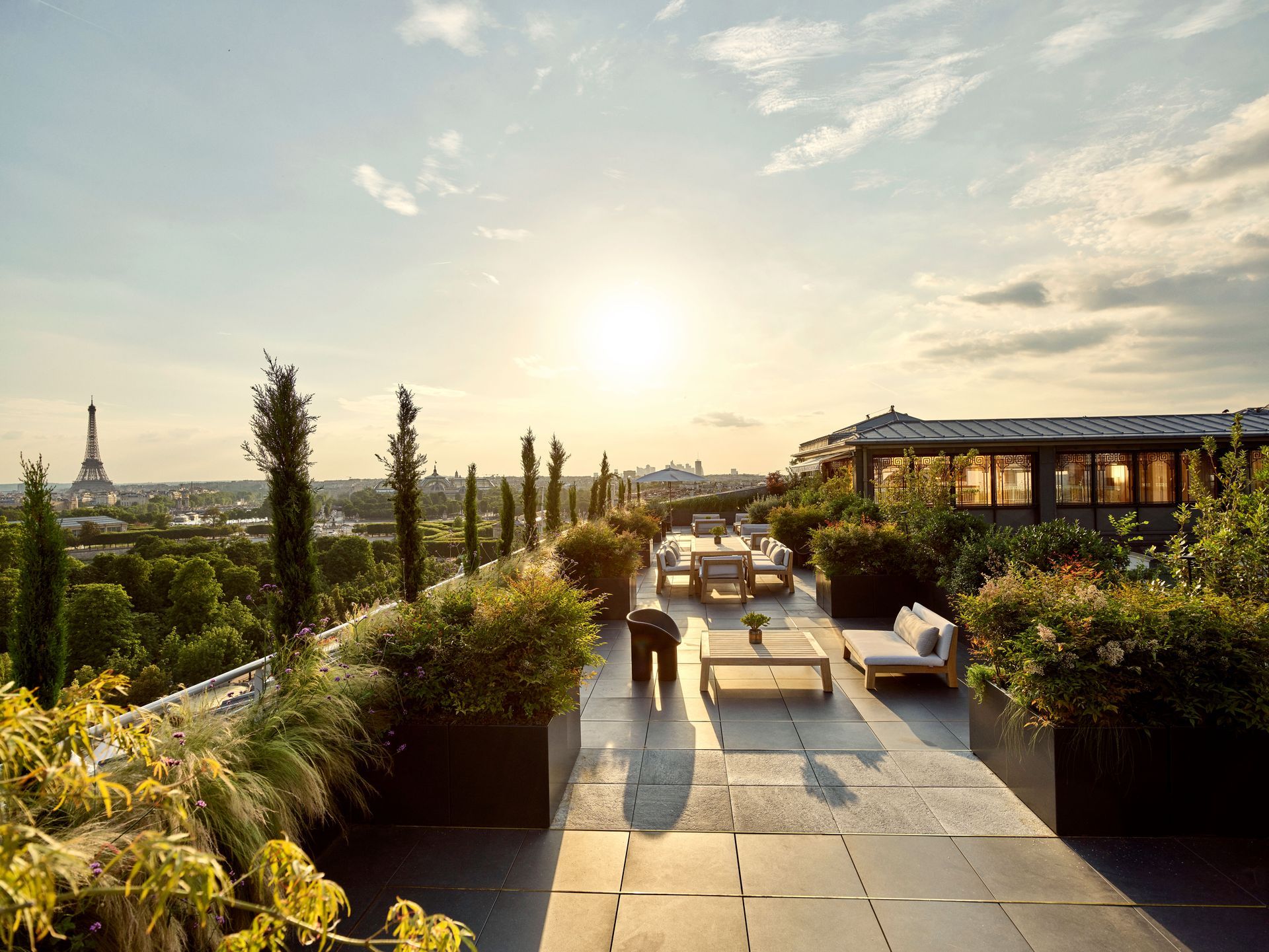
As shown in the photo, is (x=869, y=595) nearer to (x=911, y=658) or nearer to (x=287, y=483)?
(x=911, y=658)

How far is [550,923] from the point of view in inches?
118

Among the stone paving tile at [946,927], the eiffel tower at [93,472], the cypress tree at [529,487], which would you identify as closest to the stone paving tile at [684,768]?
the stone paving tile at [946,927]

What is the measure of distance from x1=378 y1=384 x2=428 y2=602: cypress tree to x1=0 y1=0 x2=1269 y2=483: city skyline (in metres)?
0.34

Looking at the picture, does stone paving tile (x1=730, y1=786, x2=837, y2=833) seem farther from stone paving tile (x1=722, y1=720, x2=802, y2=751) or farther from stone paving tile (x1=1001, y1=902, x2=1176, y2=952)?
stone paving tile (x1=1001, y1=902, x2=1176, y2=952)

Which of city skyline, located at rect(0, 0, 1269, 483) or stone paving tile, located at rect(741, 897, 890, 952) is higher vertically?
city skyline, located at rect(0, 0, 1269, 483)

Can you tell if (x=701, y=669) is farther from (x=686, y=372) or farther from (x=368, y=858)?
(x=686, y=372)

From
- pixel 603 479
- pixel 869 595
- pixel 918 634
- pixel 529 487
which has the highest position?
pixel 603 479

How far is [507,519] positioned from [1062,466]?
15.2 metres

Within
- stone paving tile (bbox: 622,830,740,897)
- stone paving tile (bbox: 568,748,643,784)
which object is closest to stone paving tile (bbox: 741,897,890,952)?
stone paving tile (bbox: 622,830,740,897)

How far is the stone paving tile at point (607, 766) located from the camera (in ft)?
14.5

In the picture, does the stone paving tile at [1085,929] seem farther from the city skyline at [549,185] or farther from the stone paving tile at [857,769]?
the city skyline at [549,185]

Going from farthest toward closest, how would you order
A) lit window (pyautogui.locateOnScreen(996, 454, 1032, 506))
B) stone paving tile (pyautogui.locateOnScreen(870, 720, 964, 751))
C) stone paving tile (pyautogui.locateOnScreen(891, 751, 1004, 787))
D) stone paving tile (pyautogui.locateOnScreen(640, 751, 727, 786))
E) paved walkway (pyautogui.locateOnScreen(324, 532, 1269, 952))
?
lit window (pyautogui.locateOnScreen(996, 454, 1032, 506))
stone paving tile (pyautogui.locateOnScreen(870, 720, 964, 751))
stone paving tile (pyautogui.locateOnScreen(640, 751, 727, 786))
stone paving tile (pyautogui.locateOnScreen(891, 751, 1004, 787))
paved walkway (pyautogui.locateOnScreen(324, 532, 1269, 952))

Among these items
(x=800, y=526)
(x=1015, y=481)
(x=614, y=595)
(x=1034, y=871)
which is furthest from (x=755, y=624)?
(x=1015, y=481)

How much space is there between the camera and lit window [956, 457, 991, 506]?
56.2 feet
